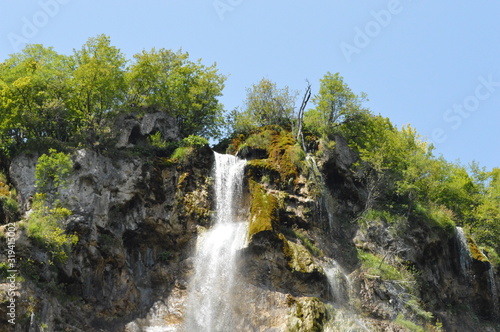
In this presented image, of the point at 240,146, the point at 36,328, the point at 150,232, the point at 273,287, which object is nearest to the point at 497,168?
the point at 240,146

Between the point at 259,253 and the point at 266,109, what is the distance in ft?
49.5

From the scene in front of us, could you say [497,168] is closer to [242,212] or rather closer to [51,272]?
[242,212]

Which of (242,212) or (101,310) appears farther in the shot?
(242,212)

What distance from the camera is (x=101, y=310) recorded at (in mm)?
20891

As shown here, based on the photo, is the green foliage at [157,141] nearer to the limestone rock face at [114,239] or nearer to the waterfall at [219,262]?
the limestone rock face at [114,239]

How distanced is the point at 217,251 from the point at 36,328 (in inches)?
366

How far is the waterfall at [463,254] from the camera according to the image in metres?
31.0

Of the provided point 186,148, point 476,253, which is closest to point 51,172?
point 186,148

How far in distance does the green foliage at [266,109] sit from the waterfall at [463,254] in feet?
47.7

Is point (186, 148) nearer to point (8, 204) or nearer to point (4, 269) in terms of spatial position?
point (8, 204)

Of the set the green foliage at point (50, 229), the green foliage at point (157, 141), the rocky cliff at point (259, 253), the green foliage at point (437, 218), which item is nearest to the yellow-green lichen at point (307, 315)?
the rocky cliff at point (259, 253)

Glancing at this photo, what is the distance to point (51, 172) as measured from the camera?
22.2m

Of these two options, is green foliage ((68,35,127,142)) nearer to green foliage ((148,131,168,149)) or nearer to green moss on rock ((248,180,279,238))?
green foliage ((148,131,168,149))

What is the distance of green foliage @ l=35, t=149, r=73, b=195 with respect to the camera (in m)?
21.8
